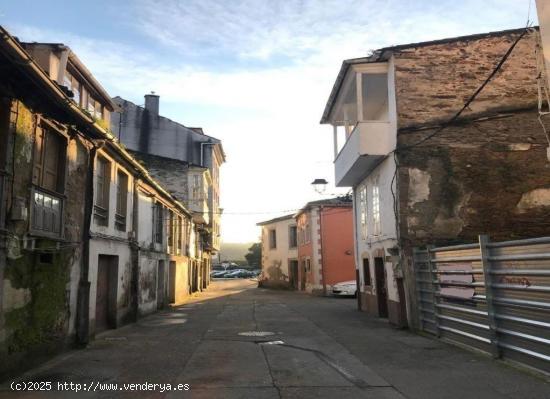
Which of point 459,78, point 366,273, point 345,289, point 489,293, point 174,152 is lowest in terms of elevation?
point 345,289

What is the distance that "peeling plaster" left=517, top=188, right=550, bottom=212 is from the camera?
12.7m

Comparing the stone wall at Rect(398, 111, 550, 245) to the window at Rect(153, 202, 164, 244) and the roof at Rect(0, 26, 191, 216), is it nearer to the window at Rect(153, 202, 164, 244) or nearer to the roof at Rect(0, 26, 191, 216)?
the roof at Rect(0, 26, 191, 216)

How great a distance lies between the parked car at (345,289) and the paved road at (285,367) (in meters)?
15.5

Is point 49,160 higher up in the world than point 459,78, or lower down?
lower down

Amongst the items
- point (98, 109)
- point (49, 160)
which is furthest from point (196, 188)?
point (49, 160)

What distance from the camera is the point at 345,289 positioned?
2872 cm

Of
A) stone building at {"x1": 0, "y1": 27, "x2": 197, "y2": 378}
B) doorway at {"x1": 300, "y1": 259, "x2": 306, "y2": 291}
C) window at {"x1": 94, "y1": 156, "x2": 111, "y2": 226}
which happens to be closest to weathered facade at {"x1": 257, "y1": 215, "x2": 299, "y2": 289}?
doorway at {"x1": 300, "y1": 259, "x2": 306, "y2": 291}

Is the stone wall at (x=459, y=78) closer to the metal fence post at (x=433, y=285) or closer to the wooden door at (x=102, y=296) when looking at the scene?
the metal fence post at (x=433, y=285)

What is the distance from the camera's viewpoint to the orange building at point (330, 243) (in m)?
30.9

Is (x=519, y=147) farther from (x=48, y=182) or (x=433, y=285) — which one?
(x=48, y=182)

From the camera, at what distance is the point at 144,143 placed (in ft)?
118

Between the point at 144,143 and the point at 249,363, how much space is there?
29.9 m

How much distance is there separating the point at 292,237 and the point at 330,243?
10039 mm

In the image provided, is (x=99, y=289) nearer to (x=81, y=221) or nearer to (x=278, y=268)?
(x=81, y=221)
